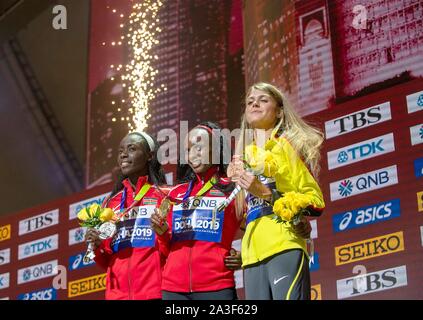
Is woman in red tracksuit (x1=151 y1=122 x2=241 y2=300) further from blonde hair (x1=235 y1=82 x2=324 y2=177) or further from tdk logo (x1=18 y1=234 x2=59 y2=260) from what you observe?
tdk logo (x1=18 y1=234 x2=59 y2=260)

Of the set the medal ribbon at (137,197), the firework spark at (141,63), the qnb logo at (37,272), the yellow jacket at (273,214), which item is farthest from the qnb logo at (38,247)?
the yellow jacket at (273,214)

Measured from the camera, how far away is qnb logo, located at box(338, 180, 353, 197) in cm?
430

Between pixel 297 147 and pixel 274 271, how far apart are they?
46cm

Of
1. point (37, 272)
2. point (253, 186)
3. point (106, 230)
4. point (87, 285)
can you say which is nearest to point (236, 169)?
point (253, 186)

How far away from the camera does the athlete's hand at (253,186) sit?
269 cm

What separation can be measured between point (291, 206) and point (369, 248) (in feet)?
5.39

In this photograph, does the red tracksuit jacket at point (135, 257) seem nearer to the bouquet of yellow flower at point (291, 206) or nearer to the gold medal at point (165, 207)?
the gold medal at point (165, 207)

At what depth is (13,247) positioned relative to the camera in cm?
594

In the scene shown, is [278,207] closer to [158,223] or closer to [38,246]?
[158,223]

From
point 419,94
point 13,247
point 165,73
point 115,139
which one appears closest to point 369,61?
point 419,94

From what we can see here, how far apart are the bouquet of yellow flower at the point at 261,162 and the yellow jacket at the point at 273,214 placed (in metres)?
0.02

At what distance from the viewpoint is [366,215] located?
4180 mm

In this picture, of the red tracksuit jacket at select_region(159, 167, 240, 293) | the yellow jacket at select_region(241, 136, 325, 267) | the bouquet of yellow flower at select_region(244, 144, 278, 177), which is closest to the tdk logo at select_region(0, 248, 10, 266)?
the red tracksuit jacket at select_region(159, 167, 240, 293)
